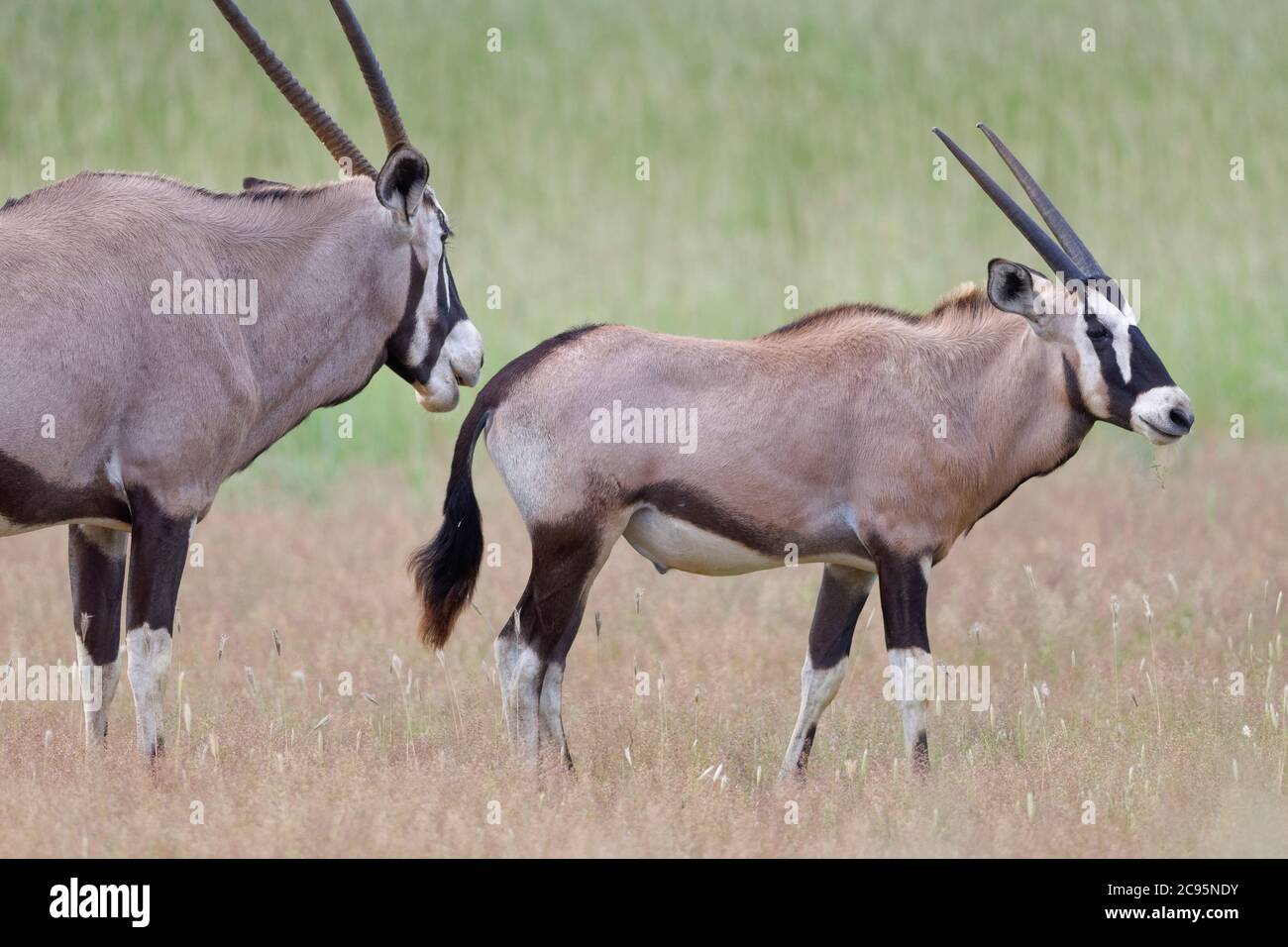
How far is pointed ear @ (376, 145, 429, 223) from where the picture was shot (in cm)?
766

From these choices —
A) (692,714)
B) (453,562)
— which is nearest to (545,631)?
(453,562)

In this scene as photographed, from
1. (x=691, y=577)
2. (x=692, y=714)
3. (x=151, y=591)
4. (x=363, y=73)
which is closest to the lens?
(x=151, y=591)

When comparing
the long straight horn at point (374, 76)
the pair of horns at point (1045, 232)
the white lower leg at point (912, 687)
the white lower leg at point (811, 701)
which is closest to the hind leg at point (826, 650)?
the white lower leg at point (811, 701)

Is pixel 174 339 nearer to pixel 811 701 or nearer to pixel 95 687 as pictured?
pixel 95 687

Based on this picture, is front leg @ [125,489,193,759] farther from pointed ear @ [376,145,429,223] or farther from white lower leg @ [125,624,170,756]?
pointed ear @ [376,145,429,223]

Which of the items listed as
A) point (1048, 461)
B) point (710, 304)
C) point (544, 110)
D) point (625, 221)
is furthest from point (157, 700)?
point (544, 110)

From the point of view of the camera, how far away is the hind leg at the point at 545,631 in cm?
757

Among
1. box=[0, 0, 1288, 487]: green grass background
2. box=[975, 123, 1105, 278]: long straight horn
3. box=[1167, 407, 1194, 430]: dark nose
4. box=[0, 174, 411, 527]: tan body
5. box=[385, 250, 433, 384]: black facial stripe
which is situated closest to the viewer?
box=[0, 174, 411, 527]: tan body

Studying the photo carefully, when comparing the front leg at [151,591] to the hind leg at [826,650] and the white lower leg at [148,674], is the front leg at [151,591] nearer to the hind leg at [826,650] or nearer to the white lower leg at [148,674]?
the white lower leg at [148,674]

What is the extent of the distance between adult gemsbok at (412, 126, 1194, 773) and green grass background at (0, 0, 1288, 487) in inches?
397

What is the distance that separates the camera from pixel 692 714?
28.9 feet

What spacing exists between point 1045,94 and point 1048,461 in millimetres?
19139

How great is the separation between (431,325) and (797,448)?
168cm

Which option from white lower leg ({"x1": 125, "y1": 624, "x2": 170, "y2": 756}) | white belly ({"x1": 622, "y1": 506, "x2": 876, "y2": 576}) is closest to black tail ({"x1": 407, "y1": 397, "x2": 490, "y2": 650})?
white belly ({"x1": 622, "y1": 506, "x2": 876, "y2": 576})
